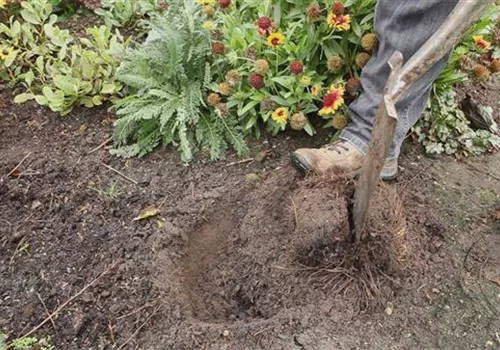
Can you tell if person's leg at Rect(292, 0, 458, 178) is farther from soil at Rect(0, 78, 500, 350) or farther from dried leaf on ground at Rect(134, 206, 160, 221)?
dried leaf on ground at Rect(134, 206, 160, 221)

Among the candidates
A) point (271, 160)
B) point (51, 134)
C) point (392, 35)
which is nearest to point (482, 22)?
point (392, 35)

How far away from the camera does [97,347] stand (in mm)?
2193

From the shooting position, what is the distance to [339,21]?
2.51 metres

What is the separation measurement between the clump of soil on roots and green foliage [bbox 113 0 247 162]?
0.48 m

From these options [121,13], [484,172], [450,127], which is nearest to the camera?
[484,172]

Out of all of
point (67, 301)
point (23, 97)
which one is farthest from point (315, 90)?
point (23, 97)

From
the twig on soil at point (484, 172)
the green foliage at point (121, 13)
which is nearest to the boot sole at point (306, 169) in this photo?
the twig on soil at point (484, 172)

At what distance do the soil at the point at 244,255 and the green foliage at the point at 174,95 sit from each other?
107 millimetres

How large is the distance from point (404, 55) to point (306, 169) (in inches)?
25.2

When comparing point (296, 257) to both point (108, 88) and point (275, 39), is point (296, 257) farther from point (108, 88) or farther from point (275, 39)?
point (108, 88)

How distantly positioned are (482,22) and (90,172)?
2069 millimetres

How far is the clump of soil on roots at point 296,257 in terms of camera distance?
2.32m

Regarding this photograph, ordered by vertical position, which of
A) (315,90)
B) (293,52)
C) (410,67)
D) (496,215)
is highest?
(410,67)

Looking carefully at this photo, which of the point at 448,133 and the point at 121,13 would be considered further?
the point at 121,13
